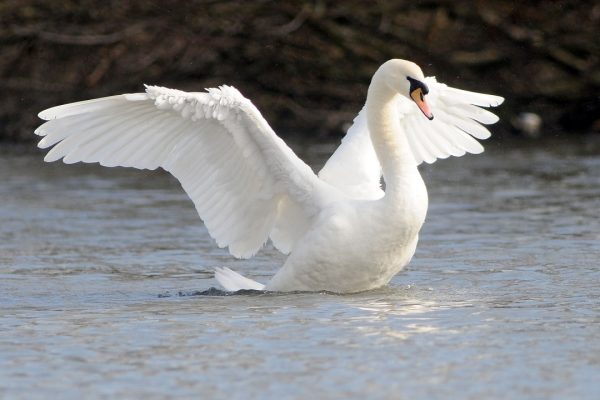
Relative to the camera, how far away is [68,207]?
13.8 m

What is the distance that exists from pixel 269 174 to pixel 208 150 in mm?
424

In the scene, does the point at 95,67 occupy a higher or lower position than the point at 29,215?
higher

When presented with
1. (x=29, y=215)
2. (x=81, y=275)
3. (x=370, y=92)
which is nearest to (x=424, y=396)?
(x=370, y=92)

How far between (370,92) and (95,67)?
13.5 metres

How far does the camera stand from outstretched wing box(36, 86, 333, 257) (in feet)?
28.3

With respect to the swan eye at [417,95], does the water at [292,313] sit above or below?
below

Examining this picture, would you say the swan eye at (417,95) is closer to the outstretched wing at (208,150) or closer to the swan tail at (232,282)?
the outstretched wing at (208,150)

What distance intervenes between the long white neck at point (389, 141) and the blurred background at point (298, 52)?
473 inches

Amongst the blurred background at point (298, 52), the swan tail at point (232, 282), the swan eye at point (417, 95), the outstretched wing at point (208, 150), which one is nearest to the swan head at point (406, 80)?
the swan eye at point (417, 95)

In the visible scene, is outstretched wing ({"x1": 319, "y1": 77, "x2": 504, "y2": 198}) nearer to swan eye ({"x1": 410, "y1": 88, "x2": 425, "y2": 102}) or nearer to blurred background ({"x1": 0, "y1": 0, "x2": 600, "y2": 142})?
swan eye ({"x1": 410, "y1": 88, "x2": 425, "y2": 102})

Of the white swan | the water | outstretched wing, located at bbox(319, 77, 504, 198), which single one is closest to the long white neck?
the white swan

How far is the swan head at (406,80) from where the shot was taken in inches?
342

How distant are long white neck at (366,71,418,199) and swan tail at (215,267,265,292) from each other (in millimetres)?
1105

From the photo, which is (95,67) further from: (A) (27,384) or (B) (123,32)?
(A) (27,384)
